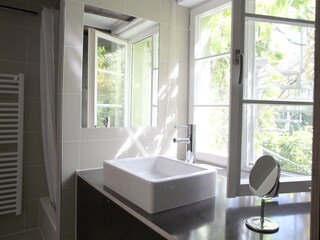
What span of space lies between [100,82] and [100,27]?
1.28 ft

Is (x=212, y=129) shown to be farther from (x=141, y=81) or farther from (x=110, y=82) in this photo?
(x=110, y=82)

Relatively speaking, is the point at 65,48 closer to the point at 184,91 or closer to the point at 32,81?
the point at 32,81

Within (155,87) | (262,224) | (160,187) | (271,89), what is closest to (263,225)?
(262,224)

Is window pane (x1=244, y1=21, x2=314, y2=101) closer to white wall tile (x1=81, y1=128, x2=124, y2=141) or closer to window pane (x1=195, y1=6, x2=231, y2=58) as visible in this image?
window pane (x1=195, y1=6, x2=231, y2=58)

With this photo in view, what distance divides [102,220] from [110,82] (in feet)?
3.16

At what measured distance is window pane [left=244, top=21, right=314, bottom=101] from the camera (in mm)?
1190

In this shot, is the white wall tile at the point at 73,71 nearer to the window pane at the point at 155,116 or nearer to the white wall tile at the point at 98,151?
the white wall tile at the point at 98,151

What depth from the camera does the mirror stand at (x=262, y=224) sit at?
0.89 m

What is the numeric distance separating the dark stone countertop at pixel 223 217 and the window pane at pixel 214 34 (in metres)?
1.24

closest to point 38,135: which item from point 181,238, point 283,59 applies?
point 181,238

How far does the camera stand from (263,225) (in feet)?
2.98

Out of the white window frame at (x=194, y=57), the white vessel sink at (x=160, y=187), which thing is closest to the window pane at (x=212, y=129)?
the white window frame at (x=194, y=57)

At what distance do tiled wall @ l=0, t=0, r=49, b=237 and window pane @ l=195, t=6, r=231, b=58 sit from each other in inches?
54.3

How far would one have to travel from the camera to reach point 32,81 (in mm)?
2203
